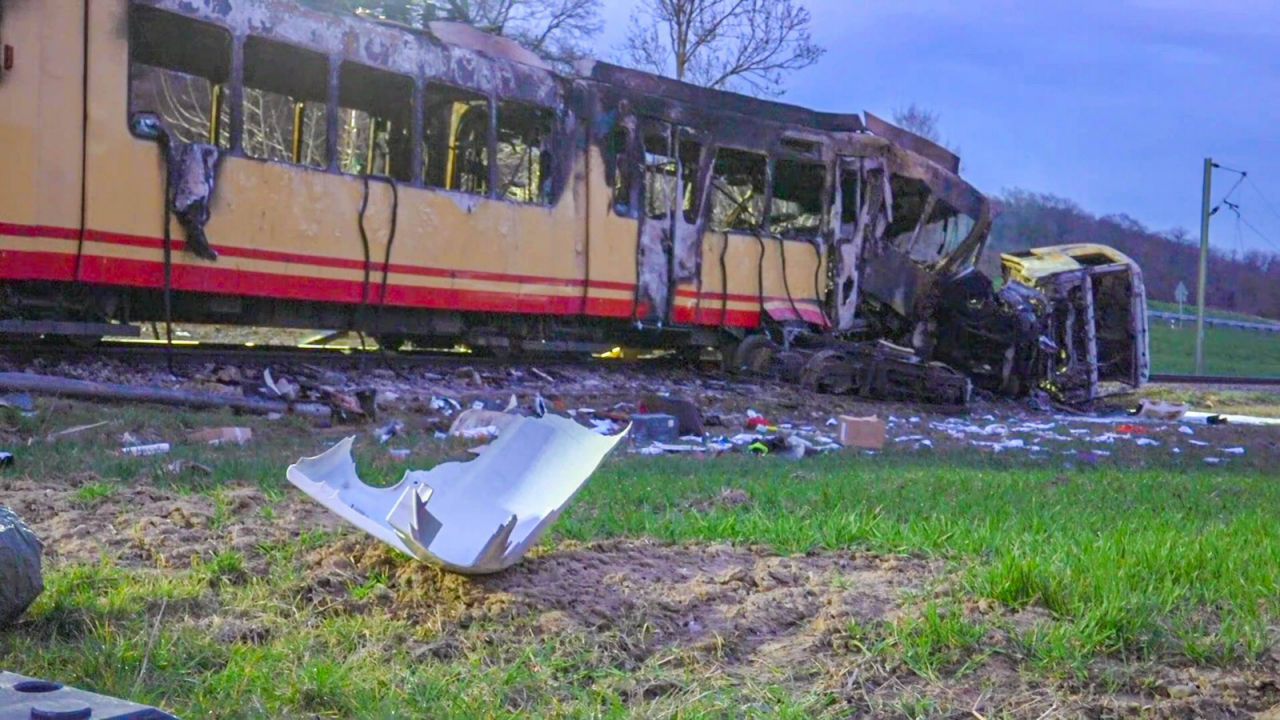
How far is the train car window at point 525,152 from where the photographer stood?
45.5ft

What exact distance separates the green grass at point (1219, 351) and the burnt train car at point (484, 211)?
900 inches

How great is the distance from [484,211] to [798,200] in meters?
5.88

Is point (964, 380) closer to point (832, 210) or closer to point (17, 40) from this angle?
point (832, 210)

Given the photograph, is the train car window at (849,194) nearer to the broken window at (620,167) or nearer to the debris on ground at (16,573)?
the broken window at (620,167)

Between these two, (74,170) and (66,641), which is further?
(74,170)

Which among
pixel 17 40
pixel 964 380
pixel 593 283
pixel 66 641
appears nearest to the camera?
pixel 66 641

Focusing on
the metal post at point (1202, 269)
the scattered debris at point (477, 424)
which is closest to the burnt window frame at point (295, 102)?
the scattered debris at point (477, 424)

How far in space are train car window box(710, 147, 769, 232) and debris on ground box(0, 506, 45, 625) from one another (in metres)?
13.0

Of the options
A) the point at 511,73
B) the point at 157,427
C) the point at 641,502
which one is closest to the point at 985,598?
the point at 641,502

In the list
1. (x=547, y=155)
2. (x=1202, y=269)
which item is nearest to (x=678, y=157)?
(x=547, y=155)

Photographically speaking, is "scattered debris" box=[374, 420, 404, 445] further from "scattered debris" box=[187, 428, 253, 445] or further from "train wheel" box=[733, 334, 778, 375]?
"train wheel" box=[733, 334, 778, 375]

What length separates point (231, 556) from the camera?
416 cm

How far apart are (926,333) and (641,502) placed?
44.3 feet

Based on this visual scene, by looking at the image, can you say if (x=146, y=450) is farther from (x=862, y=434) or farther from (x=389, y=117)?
(x=389, y=117)
